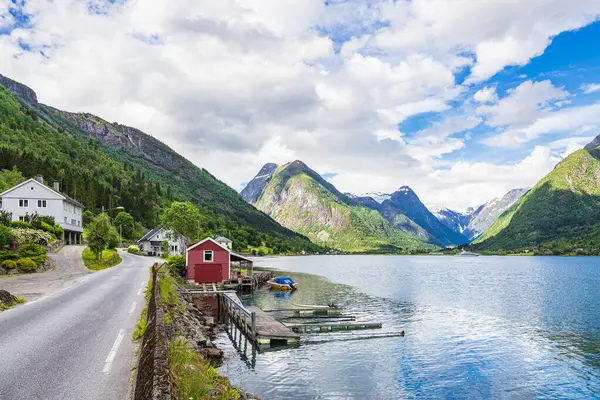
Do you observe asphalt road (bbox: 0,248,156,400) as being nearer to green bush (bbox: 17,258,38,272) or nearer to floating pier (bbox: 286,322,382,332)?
floating pier (bbox: 286,322,382,332)

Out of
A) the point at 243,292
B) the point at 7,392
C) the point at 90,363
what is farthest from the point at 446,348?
the point at 243,292

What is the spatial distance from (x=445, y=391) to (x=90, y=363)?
74.7 ft

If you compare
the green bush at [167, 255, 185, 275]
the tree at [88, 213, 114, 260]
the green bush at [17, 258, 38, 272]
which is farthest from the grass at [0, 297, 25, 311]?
the green bush at [167, 255, 185, 275]

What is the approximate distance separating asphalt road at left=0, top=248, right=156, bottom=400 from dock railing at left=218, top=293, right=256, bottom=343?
47.0 ft

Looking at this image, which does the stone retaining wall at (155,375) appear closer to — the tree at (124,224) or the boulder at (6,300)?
the boulder at (6,300)

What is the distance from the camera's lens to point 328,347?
1531 inches

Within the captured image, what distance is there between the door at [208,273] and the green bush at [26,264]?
2748cm

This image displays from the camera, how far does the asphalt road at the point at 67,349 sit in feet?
38.1

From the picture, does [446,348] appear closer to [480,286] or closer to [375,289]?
[375,289]

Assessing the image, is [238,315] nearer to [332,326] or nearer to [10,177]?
[332,326]

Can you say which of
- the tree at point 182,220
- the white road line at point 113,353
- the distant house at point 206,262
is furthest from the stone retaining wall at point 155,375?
the tree at point 182,220

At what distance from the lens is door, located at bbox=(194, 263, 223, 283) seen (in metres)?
72.0

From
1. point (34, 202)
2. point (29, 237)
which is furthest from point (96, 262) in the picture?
point (34, 202)

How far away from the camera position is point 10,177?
399 feet
